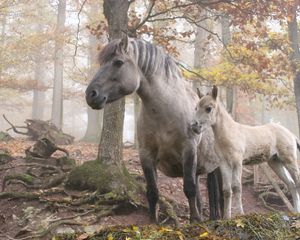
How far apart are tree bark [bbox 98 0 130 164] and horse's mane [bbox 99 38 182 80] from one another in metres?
2.44

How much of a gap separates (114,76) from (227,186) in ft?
6.72

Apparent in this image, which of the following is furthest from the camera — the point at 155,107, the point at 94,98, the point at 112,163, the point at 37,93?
the point at 37,93

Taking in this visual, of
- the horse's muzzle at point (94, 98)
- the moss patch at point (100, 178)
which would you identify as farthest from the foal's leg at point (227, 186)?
the moss patch at point (100, 178)

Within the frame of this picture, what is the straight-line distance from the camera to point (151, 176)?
5.03m

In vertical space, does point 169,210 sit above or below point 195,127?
below

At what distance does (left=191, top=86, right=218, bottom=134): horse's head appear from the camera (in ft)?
15.3

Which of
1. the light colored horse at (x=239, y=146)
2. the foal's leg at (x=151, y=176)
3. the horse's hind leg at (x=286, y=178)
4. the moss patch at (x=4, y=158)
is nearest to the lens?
the light colored horse at (x=239, y=146)

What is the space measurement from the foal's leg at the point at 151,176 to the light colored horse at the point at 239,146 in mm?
810

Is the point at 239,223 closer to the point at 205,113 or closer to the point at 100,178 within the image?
the point at 205,113

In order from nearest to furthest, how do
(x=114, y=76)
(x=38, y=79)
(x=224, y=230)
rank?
(x=224, y=230)
(x=114, y=76)
(x=38, y=79)

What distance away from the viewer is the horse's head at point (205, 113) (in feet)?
15.3

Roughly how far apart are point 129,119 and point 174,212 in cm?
6544

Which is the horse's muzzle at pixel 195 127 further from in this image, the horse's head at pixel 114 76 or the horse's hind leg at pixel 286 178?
the horse's hind leg at pixel 286 178

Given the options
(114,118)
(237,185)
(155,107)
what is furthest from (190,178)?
(114,118)
